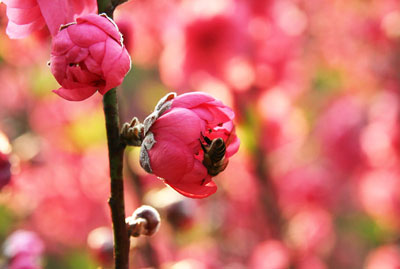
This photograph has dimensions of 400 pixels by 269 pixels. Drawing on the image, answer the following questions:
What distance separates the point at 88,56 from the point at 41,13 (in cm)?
14

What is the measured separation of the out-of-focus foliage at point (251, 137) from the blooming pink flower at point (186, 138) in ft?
2.29

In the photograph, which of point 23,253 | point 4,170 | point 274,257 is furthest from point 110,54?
point 274,257

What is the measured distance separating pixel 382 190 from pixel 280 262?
733 millimetres

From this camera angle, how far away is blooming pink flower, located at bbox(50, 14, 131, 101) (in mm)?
549

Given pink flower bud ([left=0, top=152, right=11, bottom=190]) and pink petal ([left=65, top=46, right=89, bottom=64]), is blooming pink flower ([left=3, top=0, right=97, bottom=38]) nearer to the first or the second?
pink petal ([left=65, top=46, right=89, bottom=64])

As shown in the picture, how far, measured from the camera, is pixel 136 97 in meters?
2.93

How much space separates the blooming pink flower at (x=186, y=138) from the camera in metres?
0.57

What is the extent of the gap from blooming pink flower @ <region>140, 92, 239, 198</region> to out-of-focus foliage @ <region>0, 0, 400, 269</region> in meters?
0.70

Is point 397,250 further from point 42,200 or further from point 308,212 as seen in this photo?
point 42,200

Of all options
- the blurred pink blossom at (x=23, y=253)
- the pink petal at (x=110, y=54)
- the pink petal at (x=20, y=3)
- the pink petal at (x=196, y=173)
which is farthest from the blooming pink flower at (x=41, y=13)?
the blurred pink blossom at (x=23, y=253)

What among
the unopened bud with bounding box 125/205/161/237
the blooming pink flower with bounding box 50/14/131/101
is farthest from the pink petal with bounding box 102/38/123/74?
the unopened bud with bounding box 125/205/161/237

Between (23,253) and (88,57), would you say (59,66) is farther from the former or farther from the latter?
(23,253)

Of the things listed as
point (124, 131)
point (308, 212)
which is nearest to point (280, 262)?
point (308, 212)

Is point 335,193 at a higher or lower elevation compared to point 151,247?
lower
